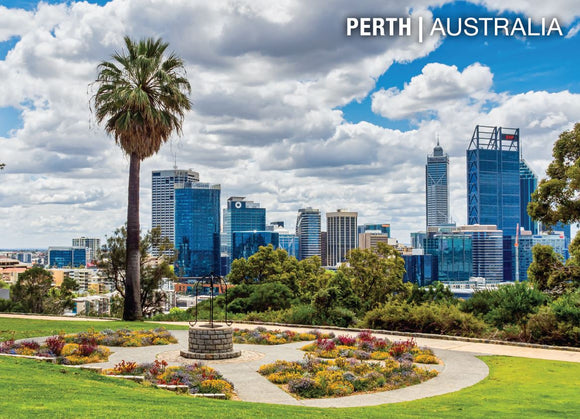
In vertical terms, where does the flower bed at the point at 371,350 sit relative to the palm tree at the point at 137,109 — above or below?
below

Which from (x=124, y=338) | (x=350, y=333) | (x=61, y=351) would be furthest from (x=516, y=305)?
(x=61, y=351)

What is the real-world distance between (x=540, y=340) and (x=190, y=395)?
1114 centimetres

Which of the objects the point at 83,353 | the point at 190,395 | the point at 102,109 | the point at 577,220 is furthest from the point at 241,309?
the point at 190,395

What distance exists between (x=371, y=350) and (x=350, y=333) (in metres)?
4.14

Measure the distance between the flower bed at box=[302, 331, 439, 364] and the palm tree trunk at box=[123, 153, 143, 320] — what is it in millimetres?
11509

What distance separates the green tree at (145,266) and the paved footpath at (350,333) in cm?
1229

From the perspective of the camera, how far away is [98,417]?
6930 millimetres

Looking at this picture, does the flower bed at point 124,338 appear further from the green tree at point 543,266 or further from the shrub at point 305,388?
the green tree at point 543,266

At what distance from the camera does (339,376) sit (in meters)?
11.8

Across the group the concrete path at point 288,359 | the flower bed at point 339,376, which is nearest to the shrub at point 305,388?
the flower bed at point 339,376

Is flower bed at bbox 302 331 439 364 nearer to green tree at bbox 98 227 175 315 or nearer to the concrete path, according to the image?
the concrete path

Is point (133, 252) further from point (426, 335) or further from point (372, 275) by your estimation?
point (426, 335)

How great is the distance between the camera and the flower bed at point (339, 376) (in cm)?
1102

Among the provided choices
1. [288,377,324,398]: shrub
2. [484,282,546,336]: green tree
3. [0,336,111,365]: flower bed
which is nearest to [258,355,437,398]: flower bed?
[288,377,324,398]: shrub
